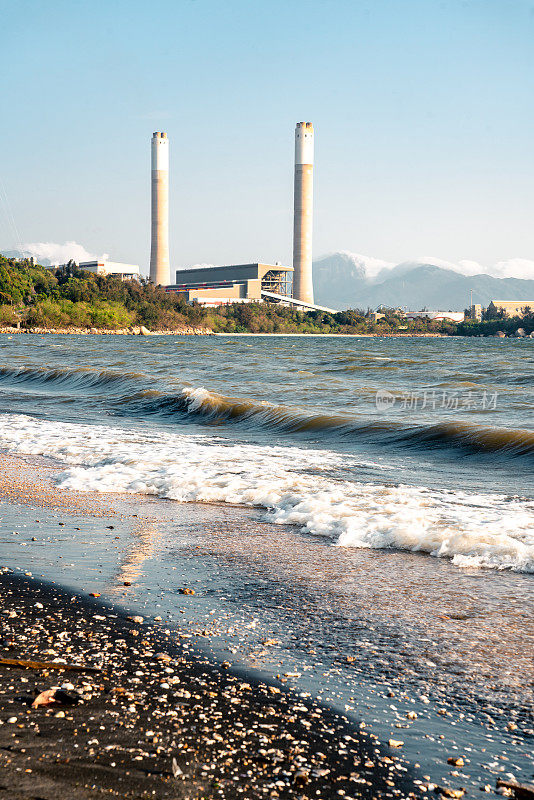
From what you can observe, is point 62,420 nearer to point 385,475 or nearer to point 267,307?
point 385,475

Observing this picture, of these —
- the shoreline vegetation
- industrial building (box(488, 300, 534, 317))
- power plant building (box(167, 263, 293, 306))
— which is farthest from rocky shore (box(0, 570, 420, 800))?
industrial building (box(488, 300, 534, 317))

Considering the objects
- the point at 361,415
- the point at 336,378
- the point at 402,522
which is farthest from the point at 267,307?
the point at 402,522

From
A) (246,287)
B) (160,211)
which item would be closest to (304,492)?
(160,211)

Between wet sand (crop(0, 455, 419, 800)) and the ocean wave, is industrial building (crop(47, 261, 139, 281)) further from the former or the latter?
wet sand (crop(0, 455, 419, 800))

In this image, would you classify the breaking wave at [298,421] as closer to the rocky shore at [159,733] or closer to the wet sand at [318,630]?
the wet sand at [318,630]

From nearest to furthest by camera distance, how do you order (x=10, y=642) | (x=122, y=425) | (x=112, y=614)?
(x=10, y=642) → (x=112, y=614) → (x=122, y=425)

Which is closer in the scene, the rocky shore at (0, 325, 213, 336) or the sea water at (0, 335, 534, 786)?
the sea water at (0, 335, 534, 786)

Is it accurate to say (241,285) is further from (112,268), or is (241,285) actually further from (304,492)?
(304,492)

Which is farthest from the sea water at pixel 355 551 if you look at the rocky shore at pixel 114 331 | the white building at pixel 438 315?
the white building at pixel 438 315
